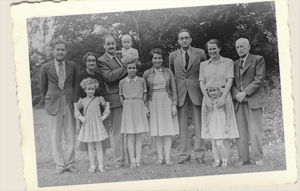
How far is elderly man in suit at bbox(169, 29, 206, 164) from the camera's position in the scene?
796 cm

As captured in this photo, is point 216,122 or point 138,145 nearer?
point 216,122

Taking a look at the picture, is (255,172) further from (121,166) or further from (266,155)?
(121,166)

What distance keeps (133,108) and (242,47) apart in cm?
242

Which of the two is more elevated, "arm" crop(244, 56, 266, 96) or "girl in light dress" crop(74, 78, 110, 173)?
"arm" crop(244, 56, 266, 96)

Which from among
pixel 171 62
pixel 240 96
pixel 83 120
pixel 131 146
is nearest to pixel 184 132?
pixel 131 146

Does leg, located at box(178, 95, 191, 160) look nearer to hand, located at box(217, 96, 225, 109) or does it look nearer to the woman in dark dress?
hand, located at box(217, 96, 225, 109)

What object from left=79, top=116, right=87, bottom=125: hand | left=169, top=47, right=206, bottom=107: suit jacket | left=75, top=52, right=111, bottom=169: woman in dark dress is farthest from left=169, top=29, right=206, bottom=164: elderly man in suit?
left=79, top=116, right=87, bottom=125: hand

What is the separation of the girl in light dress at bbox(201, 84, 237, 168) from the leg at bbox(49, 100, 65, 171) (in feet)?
9.09

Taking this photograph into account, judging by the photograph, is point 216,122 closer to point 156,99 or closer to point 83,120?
point 156,99

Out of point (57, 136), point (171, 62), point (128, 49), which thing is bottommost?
A: point (57, 136)

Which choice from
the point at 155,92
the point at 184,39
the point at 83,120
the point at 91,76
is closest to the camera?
the point at 83,120

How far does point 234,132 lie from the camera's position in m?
7.85

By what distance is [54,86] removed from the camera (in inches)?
309

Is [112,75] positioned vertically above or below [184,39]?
below
